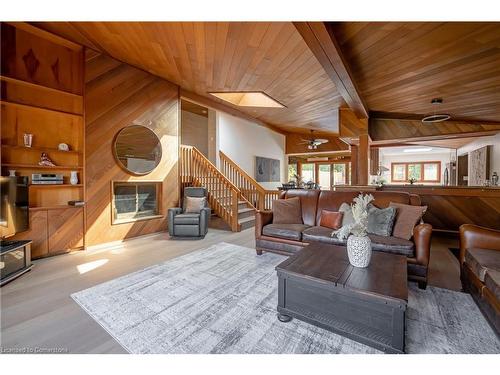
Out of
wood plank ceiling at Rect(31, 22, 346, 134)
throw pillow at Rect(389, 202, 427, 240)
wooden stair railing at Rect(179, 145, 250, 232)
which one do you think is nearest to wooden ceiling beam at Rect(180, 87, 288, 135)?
wood plank ceiling at Rect(31, 22, 346, 134)

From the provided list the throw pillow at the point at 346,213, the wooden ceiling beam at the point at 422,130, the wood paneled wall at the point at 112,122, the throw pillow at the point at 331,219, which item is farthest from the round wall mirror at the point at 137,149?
the wooden ceiling beam at the point at 422,130

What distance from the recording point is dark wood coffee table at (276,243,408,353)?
4.85 feet

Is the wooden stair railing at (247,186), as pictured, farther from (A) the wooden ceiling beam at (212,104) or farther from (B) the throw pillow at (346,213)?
(B) the throw pillow at (346,213)

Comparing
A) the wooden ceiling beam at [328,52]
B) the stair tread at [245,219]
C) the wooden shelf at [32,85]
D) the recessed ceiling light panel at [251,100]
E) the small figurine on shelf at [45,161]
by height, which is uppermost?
the recessed ceiling light panel at [251,100]

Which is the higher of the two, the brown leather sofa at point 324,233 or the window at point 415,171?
the window at point 415,171

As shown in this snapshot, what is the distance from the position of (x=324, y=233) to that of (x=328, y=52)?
2.19m

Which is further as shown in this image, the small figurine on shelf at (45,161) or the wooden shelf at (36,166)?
the small figurine on shelf at (45,161)

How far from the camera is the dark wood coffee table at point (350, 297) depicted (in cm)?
148

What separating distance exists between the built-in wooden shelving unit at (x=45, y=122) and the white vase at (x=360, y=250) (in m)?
4.03

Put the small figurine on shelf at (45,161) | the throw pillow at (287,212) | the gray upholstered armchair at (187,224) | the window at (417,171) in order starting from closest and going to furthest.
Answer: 1. the small figurine on shelf at (45,161)
2. the throw pillow at (287,212)
3. the gray upholstered armchair at (187,224)
4. the window at (417,171)

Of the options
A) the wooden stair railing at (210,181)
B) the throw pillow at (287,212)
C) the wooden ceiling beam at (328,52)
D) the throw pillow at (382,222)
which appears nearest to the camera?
the wooden ceiling beam at (328,52)

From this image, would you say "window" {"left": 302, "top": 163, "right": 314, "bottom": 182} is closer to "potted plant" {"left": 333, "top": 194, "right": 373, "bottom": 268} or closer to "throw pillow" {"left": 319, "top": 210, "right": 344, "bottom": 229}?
"throw pillow" {"left": 319, "top": 210, "right": 344, "bottom": 229}
